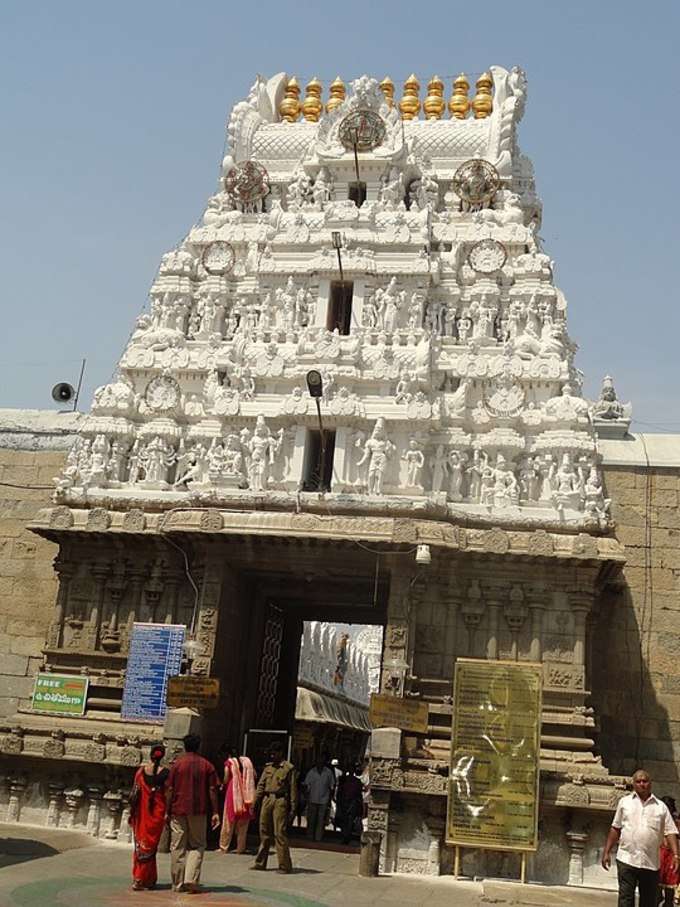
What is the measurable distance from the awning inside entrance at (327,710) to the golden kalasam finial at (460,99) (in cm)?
1896

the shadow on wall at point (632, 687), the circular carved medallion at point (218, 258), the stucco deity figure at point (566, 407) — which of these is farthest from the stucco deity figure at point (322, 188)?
the shadow on wall at point (632, 687)

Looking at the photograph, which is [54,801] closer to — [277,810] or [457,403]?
[277,810]

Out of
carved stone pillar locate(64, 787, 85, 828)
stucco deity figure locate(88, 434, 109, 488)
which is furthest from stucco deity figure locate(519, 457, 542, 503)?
carved stone pillar locate(64, 787, 85, 828)

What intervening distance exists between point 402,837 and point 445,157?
17.5 metres

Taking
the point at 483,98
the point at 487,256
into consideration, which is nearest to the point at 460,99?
the point at 483,98

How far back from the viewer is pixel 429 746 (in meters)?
18.4

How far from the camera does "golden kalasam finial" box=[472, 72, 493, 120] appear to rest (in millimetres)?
27984

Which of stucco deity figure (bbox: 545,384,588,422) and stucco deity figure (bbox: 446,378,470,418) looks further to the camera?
stucco deity figure (bbox: 446,378,470,418)

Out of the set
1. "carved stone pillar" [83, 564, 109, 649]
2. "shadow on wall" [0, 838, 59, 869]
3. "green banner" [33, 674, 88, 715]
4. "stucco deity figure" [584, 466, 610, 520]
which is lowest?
"shadow on wall" [0, 838, 59, 869]

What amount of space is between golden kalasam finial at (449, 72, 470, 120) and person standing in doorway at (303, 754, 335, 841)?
1772 cm

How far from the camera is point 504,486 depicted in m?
21.4

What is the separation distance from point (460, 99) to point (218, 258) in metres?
8.54

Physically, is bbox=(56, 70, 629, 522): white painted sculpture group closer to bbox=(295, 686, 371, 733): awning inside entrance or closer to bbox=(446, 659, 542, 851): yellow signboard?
bbox=(446, 659, 542, 851): yellow signboard

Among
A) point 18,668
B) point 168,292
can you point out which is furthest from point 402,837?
point 168,292
